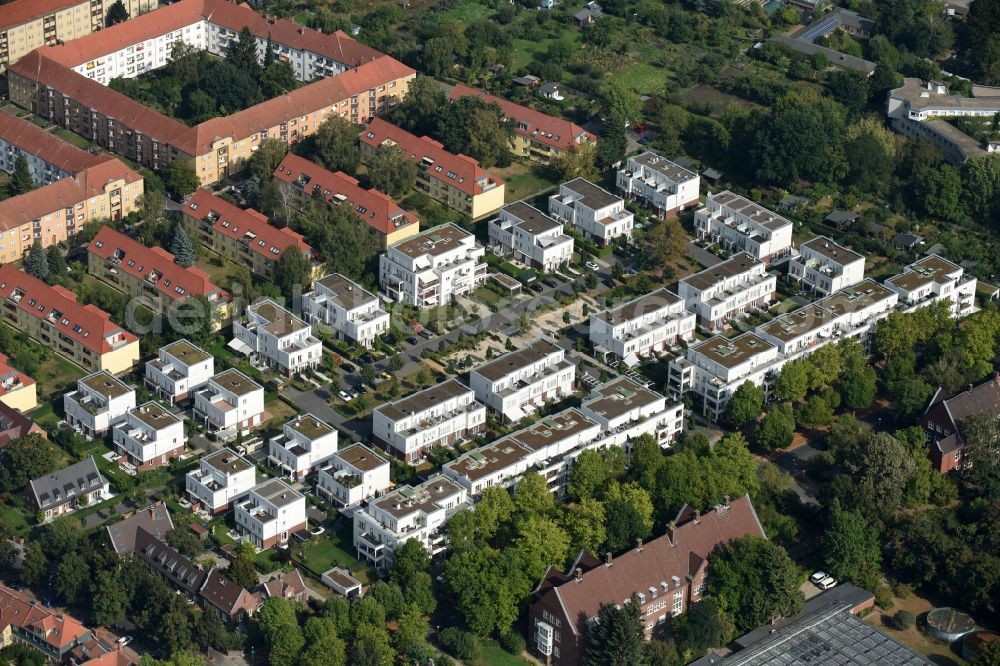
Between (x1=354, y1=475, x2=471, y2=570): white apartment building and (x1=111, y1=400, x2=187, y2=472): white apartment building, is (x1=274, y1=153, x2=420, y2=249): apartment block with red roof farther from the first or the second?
(x1=354, y1=475, x2=471, y2=570): white apartment building

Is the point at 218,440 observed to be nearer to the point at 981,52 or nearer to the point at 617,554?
the point at 617,554

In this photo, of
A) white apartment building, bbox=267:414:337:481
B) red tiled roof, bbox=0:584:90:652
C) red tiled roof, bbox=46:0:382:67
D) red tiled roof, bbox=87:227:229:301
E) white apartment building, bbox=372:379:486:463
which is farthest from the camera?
red tiled roof, bbox=46:0:382:67

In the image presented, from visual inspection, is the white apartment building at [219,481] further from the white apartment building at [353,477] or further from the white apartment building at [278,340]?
the white apartment building at [278,340]

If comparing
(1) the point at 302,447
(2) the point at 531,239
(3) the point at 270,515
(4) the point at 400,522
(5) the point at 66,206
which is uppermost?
(2) the point at 531,239

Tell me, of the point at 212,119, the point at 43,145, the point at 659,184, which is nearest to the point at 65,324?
the point at 43,145

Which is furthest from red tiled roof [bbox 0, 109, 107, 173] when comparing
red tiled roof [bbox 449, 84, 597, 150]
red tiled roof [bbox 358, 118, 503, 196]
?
red tiled roof [bbox 449, 84, 597, 150]

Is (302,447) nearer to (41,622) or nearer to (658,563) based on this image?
(41,622)
